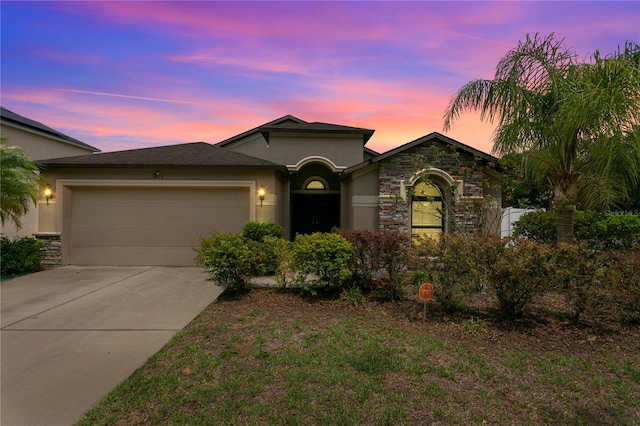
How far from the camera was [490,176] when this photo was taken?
10.7 m

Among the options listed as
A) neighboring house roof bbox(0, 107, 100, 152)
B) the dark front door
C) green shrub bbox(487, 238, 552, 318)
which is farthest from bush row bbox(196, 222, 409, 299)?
neighboring house roof bbox(0, 107, 100, 152)

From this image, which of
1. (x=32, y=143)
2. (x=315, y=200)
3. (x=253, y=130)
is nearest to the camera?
(x=32, y=143)

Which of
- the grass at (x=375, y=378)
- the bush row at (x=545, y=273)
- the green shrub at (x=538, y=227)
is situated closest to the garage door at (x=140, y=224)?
the grass at (x=375, y=378)

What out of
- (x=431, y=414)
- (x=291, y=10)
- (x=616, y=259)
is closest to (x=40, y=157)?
(x=291, y=10)

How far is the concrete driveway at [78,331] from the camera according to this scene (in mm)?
3234

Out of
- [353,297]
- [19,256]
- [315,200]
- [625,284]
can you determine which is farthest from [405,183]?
[19,256]

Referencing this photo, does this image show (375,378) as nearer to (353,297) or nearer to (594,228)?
(353,297)

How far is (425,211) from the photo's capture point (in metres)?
10.9

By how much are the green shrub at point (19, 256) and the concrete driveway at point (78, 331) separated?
2.13 feet

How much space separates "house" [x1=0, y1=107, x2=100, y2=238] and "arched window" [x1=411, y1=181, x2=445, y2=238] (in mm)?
11870

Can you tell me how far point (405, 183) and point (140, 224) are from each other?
8855 millimetres

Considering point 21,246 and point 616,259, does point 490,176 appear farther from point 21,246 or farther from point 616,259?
point 21,246

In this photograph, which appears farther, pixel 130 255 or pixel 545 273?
pixel 130 255

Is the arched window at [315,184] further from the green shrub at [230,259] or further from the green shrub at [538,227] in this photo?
the green shrub at [230,259]
